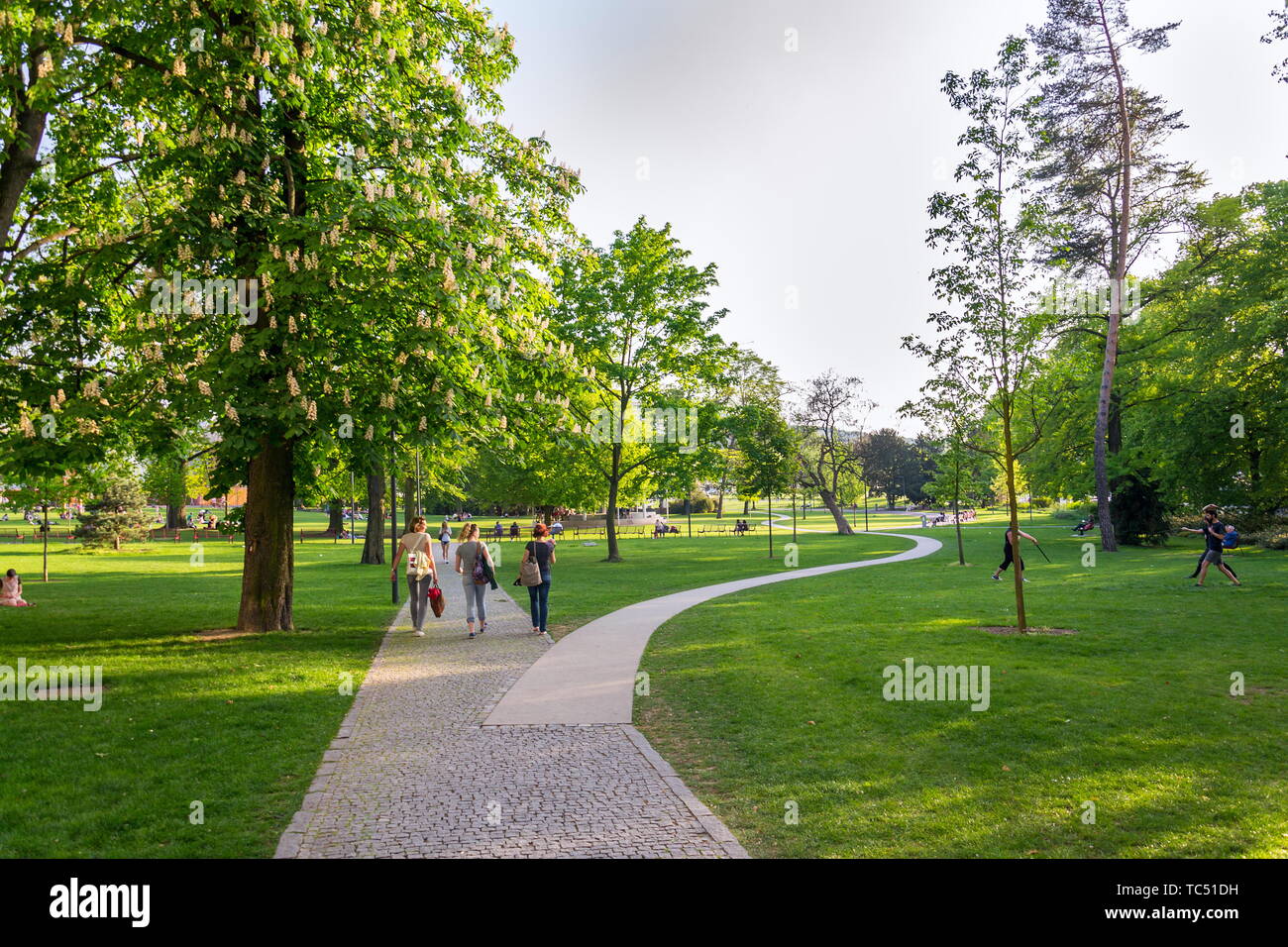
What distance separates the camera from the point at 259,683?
376 inches

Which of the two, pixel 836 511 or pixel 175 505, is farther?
pixel 175 505

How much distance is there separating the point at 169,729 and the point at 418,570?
20.4ft

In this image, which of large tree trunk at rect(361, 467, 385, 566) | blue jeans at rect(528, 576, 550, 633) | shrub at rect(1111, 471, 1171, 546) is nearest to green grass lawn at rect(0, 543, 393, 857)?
blue jeans at rect(528, 576, 550, 633)

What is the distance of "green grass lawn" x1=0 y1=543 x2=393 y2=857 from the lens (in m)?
5.13

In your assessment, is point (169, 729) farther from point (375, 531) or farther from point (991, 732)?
point (375, 531)

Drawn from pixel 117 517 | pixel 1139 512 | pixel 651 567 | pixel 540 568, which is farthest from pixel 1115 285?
pixel 117 517

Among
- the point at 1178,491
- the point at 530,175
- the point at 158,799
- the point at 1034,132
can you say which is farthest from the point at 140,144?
the point at 1178,491

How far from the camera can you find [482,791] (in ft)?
19.2

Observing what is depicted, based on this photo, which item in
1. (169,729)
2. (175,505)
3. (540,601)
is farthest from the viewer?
(175,505)

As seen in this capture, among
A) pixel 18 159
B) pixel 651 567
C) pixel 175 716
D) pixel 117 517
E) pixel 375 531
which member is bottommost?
pixel 651 567

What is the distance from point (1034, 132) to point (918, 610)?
28.4 ft

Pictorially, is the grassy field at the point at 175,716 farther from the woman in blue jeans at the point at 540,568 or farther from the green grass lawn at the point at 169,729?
the woman in blue jeans at the point at 540,568

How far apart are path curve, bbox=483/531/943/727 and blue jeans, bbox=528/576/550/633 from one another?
62cm
